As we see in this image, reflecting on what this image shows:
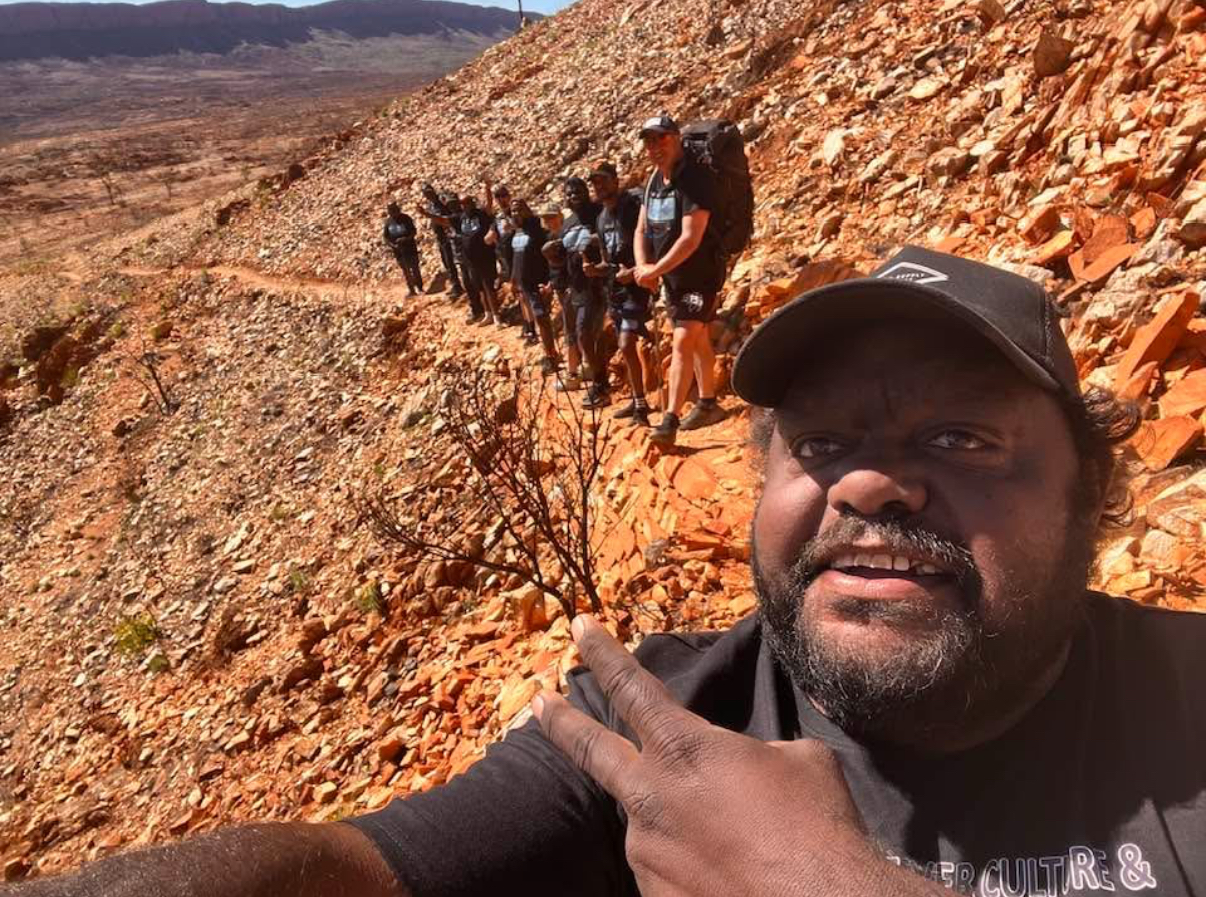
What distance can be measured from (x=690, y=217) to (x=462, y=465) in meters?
3.22

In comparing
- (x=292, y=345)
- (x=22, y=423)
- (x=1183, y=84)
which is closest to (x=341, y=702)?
(x=1183, y=84)

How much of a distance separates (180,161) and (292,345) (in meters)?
49.3

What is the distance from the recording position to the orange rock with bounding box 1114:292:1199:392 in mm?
3381

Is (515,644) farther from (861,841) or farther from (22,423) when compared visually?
(22,423)

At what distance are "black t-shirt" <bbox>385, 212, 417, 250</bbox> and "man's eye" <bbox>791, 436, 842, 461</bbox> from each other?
11545mm

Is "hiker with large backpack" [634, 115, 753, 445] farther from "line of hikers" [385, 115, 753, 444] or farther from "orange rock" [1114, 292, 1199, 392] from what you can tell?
"orange rock" [1114, 292, 1199, 392]

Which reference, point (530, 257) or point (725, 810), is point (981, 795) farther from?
point (530, 257)

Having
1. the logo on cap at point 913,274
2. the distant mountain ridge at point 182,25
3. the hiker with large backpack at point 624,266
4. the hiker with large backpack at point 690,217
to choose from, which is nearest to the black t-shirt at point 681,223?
the hiker with large backpack at point 690,217

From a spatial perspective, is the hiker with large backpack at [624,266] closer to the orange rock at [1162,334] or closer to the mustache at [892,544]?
the orange rock at [1162,334]

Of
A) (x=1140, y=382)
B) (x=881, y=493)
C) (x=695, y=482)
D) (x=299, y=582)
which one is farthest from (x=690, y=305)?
(x=299, y=582)

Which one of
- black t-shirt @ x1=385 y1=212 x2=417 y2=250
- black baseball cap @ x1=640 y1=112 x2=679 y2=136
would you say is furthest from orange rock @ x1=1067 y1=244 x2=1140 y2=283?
black t-shirt @ x1=385 y1=212 x2=417 y2=250

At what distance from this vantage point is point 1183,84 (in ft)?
15.5

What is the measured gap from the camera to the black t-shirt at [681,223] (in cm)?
463

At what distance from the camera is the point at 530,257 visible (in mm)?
7770
